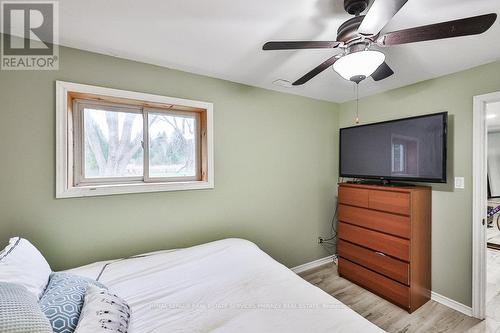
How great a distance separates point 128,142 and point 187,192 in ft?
2.41

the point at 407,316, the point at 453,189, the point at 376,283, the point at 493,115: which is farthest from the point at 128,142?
the point at 493,115

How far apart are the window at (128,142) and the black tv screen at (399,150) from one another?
1805 mm

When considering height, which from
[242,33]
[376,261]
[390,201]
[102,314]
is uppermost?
[242,33]

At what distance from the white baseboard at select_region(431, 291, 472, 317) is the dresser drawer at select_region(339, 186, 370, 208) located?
113 centimetres

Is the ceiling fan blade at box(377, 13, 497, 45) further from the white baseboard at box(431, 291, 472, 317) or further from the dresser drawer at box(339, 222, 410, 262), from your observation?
the white baseboard at box(431, 291, 472, 317)

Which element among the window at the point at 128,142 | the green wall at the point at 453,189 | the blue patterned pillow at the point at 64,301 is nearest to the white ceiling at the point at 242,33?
the green wall at the point at 453,189

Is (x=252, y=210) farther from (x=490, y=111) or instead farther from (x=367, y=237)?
(x=490, y=111)

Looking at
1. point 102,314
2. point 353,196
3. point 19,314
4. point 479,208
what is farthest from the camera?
point 353,196

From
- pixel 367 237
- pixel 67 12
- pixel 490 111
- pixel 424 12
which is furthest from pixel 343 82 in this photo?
pixel 490 111

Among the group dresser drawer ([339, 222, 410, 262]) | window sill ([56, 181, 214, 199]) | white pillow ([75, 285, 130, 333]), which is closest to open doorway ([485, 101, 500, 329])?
dresser drawer ([339, 222, 410, 262])

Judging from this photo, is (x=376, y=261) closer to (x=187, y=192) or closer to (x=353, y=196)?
(x=353, y=196)

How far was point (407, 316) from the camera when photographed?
Result: 6.71ft

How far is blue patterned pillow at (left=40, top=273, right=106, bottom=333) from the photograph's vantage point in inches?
33.6

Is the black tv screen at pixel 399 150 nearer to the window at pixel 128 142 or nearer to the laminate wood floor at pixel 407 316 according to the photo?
the laminate wood floor at pixel 407 316
